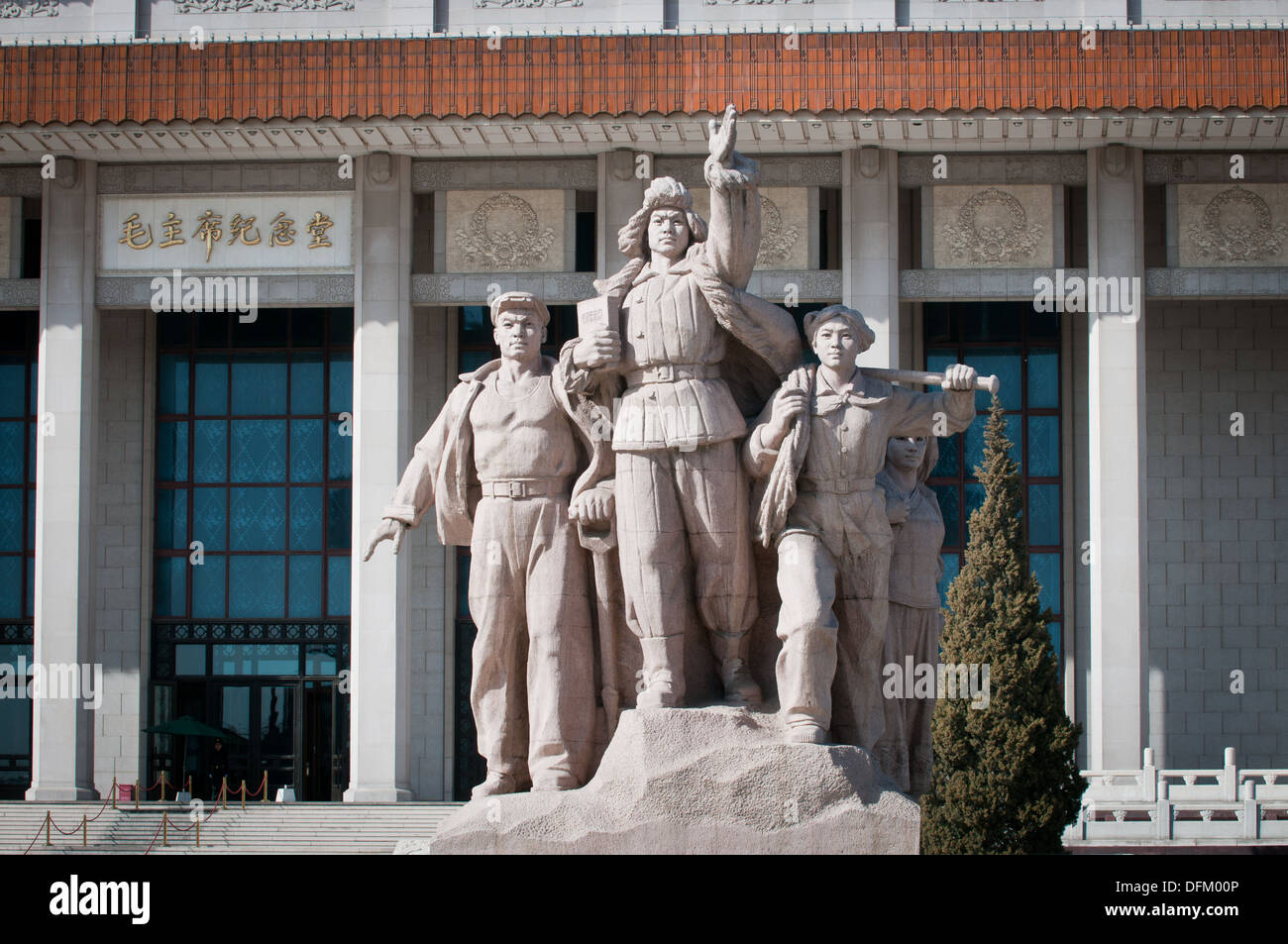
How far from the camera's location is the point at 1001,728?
2353 centimetres

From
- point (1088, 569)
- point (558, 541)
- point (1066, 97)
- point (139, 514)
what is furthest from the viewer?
point (139, 514)

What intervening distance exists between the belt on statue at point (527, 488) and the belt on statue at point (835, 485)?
1445 millimetres

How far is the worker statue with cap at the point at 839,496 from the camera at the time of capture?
34.6 ft

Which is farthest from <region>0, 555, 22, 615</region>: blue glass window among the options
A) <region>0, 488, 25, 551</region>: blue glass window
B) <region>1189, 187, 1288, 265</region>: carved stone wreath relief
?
<region>1189, 187, 1288, 265</region>: carved stone wreath relief

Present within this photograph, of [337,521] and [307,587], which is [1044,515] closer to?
[337,521]

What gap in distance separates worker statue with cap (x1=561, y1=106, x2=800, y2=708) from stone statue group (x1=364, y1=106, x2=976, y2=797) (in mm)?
13

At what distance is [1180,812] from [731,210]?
17.8 metres

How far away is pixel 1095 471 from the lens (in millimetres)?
29609

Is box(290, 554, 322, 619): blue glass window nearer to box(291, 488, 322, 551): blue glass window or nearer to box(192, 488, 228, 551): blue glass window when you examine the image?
box(291, 488, 322, 551): blue glass window

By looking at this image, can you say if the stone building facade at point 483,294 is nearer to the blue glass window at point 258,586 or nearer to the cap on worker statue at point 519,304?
Answer: the blue glass window at point 258,586

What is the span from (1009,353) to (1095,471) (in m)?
4.57

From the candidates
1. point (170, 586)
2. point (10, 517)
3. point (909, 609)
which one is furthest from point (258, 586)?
point (909, 609)
